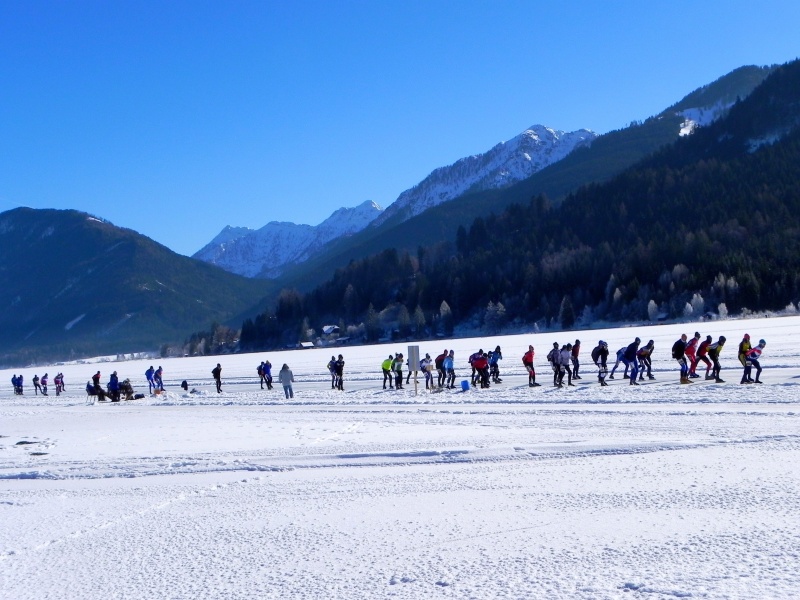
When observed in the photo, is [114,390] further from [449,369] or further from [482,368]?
[482,368]

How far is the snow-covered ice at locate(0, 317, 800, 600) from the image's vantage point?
624 cm

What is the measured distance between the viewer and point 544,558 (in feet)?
21.3

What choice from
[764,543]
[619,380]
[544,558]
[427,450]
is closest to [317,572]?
[544,558]

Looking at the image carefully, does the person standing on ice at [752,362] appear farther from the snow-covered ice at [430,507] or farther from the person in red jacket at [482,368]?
the person in red jacket at [482,368]

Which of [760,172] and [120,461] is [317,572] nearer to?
[120,461]

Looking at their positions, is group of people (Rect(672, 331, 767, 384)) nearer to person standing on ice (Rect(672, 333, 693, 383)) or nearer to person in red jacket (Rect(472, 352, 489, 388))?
person standing on ice (Rect(672, 333, 693, 383))

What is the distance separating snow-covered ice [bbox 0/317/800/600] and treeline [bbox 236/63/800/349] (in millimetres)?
72087

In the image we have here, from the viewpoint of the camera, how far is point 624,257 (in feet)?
338

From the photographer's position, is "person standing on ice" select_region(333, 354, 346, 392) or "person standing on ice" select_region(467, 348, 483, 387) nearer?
"person standing on ice" select_region(467, 348, 483, 387)

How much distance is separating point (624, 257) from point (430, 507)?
99.1 metres

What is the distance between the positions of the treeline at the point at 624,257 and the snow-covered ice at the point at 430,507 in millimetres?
72087

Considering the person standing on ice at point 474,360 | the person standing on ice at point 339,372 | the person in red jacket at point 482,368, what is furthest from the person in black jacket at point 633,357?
the person standing on ice at point 339,372

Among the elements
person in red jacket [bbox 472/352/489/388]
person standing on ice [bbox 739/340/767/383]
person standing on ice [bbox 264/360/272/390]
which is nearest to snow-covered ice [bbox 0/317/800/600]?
person standing on ice [bbox 739/340/767/383]

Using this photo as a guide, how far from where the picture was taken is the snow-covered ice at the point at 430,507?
20.5 ft
